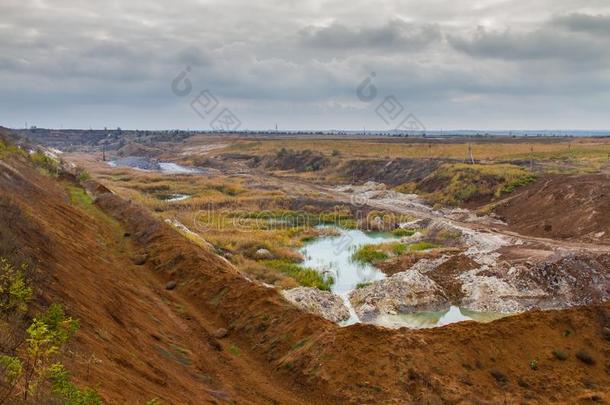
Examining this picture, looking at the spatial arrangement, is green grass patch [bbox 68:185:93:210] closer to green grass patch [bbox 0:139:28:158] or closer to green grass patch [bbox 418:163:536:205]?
green grass patch [bbox 0:139:28:158]

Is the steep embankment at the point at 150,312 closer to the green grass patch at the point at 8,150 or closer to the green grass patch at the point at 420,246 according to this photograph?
the green grass patch at the point at 8,150

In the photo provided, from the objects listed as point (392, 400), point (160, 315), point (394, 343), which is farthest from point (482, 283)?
point (160, 315)

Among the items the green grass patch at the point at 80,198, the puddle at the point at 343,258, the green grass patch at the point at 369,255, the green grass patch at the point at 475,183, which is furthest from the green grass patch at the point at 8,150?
the green grass patch at the point at 475,183

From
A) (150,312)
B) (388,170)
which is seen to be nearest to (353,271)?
(150,312)

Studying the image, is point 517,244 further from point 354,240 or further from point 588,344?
point 588,344

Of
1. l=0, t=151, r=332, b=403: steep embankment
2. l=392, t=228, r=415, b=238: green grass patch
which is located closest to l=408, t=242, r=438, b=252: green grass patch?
l=392, t=228, r=415, b=238: green grass patch

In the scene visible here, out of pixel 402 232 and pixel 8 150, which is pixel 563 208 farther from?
pixel 8 150
